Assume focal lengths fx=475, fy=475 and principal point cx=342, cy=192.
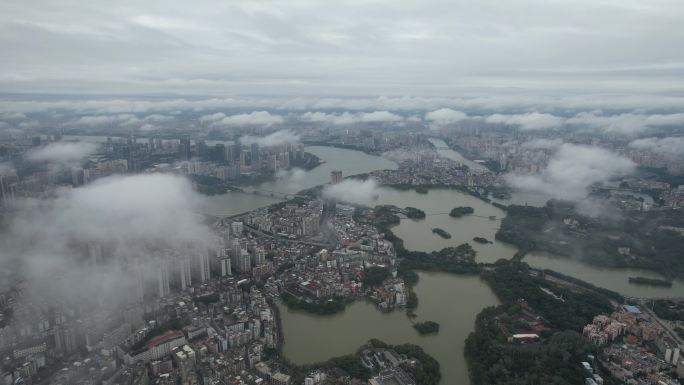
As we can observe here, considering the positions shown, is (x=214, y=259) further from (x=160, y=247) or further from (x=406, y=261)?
(x=406, y=261)

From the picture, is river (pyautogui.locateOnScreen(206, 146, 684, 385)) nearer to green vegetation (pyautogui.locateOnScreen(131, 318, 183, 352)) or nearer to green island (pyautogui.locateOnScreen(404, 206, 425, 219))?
green island (pyautogui.locateOnScreen(404, 206, 425, 219))

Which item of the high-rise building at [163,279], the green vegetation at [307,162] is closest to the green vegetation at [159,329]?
the high-rise building at [163,279]

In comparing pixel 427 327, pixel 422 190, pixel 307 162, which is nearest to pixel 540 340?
Result: pixel 427 327

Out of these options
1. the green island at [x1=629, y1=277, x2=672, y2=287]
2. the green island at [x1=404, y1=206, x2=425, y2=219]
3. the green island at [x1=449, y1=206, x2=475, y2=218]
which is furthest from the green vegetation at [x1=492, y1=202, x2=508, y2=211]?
the green island at [x1=629, y1=277, x2=672, y2=287]

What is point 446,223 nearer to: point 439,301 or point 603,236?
point 603,236

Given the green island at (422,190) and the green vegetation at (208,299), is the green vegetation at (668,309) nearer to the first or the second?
the green vegetation at (208,299)

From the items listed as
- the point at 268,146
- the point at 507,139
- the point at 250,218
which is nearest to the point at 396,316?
the point at 250,218
